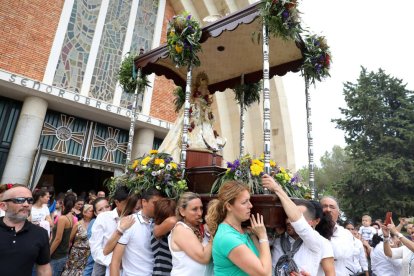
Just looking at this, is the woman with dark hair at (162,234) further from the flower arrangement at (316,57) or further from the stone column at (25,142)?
the stone column at (25,142)

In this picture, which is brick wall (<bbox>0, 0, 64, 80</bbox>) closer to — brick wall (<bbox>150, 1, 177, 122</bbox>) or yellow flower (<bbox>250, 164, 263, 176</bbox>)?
brick wall (<bbox>150, 1, 177, 122</bbox>)

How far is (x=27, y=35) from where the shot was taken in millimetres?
10828

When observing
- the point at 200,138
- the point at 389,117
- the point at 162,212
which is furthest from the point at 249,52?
the point at 389,117

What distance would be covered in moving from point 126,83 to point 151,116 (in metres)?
6.89

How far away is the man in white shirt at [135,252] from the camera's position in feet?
9.45

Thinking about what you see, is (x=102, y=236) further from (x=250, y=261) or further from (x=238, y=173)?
(x=250, y=261)

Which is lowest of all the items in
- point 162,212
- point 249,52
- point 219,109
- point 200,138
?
point 162,212

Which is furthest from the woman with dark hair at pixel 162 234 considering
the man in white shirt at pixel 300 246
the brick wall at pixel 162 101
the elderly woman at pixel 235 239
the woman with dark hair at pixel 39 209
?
the brick wall at pixel 162 101

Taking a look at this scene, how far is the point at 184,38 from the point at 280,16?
154 cm

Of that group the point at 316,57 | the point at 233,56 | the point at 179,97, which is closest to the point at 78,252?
the point at 179,97

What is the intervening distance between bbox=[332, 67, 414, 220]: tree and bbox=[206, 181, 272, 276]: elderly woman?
19.9 metres

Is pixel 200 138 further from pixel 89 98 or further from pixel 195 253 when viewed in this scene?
pixel 89 98

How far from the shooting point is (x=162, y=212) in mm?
2975

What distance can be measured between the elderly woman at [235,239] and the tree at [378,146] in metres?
19.9
